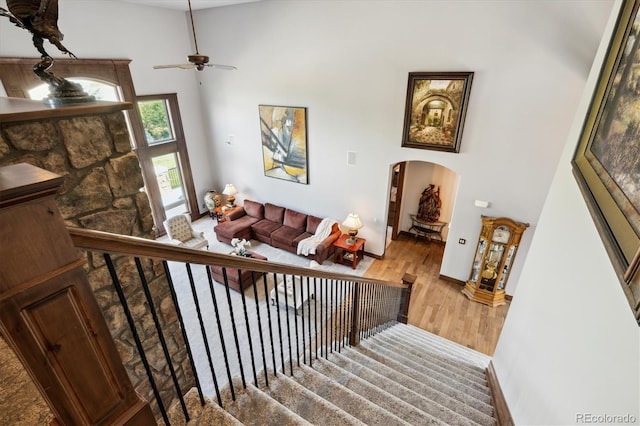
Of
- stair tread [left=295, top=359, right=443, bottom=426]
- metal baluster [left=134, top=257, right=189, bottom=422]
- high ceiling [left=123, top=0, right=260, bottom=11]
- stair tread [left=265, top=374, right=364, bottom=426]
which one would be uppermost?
high ceiling [left=123, top=0, right=260, bottom=11]

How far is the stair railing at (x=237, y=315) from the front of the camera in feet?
3.51

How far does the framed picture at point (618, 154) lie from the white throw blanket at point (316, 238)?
15.5ft

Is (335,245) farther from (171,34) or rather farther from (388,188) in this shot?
(171,34)

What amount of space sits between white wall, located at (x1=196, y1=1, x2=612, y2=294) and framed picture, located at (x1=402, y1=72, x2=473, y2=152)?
13cm

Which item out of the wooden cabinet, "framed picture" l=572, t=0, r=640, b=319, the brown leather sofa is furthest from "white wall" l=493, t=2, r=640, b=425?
the brown leather sofa

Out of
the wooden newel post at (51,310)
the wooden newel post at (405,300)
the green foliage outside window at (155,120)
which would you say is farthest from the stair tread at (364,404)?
the green foliage outside window at (155,120)

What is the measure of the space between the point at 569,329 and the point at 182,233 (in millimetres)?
6703

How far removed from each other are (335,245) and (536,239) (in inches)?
165

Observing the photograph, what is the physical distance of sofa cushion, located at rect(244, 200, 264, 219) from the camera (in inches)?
296

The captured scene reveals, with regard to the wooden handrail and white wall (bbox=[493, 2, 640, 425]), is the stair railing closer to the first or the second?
the wooden handrail

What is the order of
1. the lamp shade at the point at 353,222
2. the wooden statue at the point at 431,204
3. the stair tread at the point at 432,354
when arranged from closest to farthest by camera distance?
the stair tread at the point at 432,354, the lamp shade at the point at 353,222, the wooden statue at the point at 431,204

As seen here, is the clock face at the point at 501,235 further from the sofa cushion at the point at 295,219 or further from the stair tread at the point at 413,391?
the sofa cushion at the point at 295,219

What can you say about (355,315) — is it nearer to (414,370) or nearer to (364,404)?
(414,370)

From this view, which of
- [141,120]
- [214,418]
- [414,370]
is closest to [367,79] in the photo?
[414,370]
